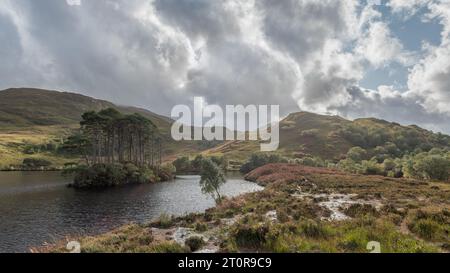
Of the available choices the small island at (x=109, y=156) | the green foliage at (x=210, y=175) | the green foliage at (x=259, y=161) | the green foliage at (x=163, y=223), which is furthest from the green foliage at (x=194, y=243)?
the green foliage at (x=259, y=161)

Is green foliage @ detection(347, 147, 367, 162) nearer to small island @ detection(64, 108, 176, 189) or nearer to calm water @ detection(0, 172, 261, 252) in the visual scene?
small island @ detection(64, 108, 176, 189)

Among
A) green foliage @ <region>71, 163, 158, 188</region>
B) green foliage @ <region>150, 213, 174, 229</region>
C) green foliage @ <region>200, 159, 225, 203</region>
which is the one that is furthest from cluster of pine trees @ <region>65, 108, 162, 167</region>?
green foliage @ <region>150, 213, 174, 229</region>

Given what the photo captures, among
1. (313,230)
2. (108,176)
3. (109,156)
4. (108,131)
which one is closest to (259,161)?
(108,131)

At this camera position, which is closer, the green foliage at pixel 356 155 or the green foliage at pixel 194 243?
the green foliage at pixel 194 243

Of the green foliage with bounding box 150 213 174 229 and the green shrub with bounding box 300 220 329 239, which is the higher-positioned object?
the green shrub with bounding box 300 220 329 239

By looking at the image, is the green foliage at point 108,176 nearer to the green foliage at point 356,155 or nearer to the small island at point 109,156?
the small island at point 109,156

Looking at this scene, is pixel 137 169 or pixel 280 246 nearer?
pixel 280 246

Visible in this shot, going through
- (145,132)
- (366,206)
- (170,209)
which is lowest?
(170,209)

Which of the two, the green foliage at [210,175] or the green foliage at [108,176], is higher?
the green foliage at [210,175]

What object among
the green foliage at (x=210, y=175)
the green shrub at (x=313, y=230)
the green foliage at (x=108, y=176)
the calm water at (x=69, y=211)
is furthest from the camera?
the green foliage at (x=108, y=176)
